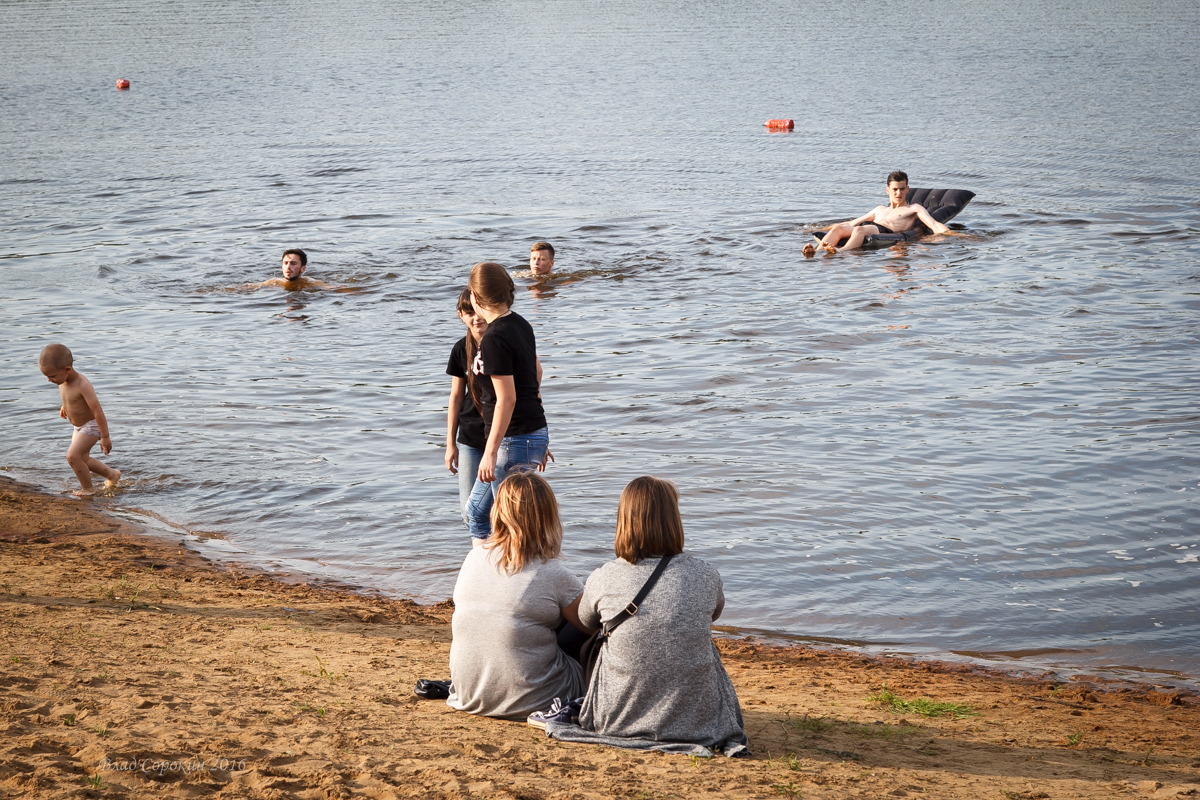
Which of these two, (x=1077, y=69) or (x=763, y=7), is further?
(x=763, y=7)

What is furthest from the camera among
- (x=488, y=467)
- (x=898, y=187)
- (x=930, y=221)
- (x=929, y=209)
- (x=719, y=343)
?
(x=929, y=209)

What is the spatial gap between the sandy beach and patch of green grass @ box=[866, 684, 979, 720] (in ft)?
0.16

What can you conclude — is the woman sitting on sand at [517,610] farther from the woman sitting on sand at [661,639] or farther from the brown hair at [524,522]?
the woman sitting on sand at [661,639]

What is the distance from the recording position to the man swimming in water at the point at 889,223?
698 inches

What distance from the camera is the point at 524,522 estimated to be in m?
4.57

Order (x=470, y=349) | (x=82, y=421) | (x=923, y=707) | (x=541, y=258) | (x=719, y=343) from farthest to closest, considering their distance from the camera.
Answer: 1. (x=541, y=258)
2. (x=719, y=343)
3. (x=82, y=421)
4. (x=470, y=349)
5. (x=923, y=707)

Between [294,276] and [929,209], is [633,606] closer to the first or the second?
[294,276]

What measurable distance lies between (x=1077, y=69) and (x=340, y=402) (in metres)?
38.1

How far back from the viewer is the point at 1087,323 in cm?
1290

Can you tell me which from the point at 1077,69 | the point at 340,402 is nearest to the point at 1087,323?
the point at 340,402

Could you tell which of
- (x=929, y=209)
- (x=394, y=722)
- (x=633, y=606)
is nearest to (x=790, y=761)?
(x=633, y=606)

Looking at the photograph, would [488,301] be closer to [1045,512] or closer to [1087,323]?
[1045,512]

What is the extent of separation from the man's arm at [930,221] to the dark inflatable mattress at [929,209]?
197mm

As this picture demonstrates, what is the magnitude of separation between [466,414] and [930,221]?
14.0 metres
